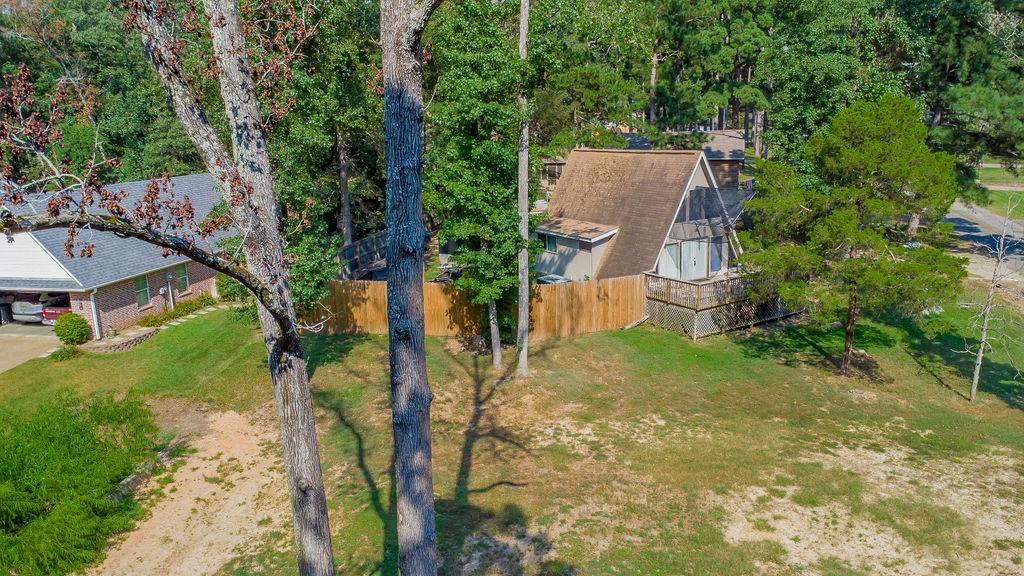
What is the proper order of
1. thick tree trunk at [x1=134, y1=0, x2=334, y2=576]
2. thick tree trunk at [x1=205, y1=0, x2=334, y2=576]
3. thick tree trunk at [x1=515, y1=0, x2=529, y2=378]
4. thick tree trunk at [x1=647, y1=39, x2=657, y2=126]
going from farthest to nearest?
thick tree trunk at [x1=647, y1=39, x2=657, y2=126] < thick tree trunk at [x1=515, y1=0, x2=529, y2=378] < thick tree trunk at [x1=205, y1=0, x2=334, y2=576] < thick tree trunk at [x1=134, y1=0, x2=334, y2=576]

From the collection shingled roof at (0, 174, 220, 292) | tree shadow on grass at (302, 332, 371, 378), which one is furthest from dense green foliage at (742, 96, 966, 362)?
shingled roof at (0, 174, 220, 292)

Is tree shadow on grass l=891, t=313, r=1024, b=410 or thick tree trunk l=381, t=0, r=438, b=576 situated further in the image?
tree shadow on grass l=891, t=313, r=1024, b=410

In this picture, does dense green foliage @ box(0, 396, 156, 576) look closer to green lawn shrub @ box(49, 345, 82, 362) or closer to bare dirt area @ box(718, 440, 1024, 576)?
green lawn shrub @ box(49, 345, 82, 362)

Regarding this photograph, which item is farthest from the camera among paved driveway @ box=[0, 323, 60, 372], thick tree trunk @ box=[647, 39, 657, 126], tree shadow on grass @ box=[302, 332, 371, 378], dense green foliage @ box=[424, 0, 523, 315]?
thick tree trunk @ box=[647, 39, 657, 126]

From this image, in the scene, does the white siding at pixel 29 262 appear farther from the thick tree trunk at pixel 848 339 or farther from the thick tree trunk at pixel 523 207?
the thick tree trunk at pixel 848 339

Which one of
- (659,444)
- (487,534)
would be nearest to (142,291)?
(487,534)

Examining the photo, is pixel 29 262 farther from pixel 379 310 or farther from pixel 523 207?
pixel 523 207
